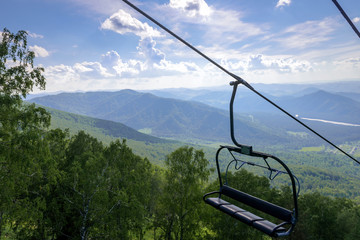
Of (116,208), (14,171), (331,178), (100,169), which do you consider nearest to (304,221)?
(116,208)

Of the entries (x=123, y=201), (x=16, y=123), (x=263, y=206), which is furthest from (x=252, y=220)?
(x=123, y=201)

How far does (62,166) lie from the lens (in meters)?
18.7

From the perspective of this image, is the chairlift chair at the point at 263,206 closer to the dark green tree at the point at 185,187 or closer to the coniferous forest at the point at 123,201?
the coniferous forest at the point at 123,201

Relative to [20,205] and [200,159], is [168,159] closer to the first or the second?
[200,159]

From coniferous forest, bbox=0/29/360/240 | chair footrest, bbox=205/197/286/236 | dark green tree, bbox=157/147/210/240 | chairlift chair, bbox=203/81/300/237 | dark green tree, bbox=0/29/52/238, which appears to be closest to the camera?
chairlift chair, bbox=203/81/300/237

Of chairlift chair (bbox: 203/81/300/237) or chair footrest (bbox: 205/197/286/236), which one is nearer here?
chairlift chair (bbox: 203/81/300/237)

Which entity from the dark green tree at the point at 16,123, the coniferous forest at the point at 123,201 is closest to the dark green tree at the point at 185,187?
the coniferous forest at the point at 123,201

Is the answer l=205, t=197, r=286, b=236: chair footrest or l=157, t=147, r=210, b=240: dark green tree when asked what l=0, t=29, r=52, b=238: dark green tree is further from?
l=157, t=147, r=210, b=240: dark green tree

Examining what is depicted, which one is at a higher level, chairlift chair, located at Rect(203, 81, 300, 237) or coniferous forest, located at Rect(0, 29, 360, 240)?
chairlift chair, located at Rect(203, 81, 300, 237)

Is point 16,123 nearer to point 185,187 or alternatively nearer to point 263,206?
point 263,206

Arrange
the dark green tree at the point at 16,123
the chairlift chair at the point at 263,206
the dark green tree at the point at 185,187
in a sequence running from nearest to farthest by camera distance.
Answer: the chairlift chair at the point at 263,206, the dark green tree at the point at 16,123, the dark green tree at the point at 185,187

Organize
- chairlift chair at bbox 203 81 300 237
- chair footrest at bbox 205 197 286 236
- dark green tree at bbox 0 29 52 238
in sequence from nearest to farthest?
chairlift chair at bbox 203 81 300 237, chair footrest at bbox 205 197 286 236, dark green tree at bbox 0 29 52 238

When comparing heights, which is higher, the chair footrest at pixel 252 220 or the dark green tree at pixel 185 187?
the chair footrest at pixel 252 220

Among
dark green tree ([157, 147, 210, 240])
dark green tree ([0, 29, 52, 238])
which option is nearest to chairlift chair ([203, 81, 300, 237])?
dark green tree ([0, 29, 52, 238])
